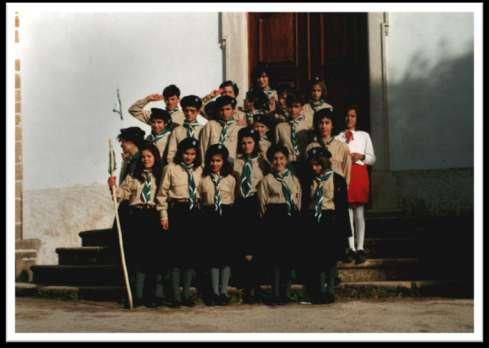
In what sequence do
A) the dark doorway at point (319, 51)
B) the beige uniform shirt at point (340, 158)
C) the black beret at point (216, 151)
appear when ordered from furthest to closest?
the dark doorway at point (319, 51)
the beige uniform shirt at point (340, 158)
the black beret at point (216, 151)

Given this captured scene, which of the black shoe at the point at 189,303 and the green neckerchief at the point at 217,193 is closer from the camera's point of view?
the black shoe at the point at 189,303

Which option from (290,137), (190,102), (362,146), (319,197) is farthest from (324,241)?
(190,102)

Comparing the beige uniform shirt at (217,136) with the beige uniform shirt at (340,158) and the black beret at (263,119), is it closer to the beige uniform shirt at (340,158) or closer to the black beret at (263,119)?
the black beret at (263,119)

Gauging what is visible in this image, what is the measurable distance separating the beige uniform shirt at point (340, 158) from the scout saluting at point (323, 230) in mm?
288

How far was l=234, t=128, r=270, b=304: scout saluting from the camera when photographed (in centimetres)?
1050

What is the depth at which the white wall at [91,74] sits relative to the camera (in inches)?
523

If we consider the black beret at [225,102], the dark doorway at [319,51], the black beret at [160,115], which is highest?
the dark doorway at [319,51]

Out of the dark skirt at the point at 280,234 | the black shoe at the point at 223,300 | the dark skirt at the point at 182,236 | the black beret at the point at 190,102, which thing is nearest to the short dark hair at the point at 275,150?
the dark skirt at the point at 280,234

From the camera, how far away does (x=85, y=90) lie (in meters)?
13.5

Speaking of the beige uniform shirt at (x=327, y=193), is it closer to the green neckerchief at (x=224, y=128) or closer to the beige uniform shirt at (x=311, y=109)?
the beige uniform shirt at (x=311, y=109)

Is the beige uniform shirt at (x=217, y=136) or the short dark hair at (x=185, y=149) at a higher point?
the beige uniform shirt at (x=217, y=136)

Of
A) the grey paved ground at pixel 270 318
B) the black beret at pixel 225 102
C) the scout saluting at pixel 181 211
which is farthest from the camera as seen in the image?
the black beret at pixel 225 102

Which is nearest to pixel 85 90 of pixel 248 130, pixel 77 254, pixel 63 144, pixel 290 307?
pixel 63 144

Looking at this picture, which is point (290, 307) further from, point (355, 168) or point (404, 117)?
point (404, 117)
